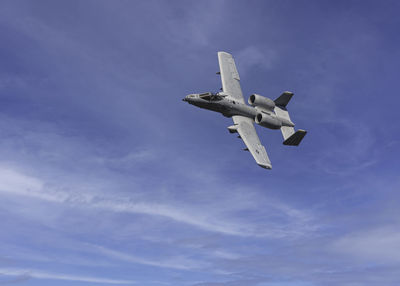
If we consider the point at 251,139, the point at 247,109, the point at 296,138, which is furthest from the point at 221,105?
the point at 296,138

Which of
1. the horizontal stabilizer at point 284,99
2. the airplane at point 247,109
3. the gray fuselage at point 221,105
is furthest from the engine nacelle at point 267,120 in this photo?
the horizontal stabilizer at point 284,99

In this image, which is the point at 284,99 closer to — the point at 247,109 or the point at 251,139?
the point at 247,109

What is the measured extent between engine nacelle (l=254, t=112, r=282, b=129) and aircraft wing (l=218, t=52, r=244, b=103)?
4393mm

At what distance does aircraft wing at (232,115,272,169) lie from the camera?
177ft

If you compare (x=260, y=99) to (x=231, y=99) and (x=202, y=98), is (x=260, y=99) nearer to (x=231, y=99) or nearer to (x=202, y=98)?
(x=231, y=99)

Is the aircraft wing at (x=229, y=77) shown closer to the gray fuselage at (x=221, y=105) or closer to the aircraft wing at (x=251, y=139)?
the gray fuselage at (x=221, y=105)

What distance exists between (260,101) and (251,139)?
9470mm

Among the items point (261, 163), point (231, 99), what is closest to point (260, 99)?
point (231, 99)

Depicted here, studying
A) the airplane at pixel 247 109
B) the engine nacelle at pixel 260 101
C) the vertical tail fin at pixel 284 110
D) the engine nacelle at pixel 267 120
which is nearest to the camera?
the airplane at pixel 247 109

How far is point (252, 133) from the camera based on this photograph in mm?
59438

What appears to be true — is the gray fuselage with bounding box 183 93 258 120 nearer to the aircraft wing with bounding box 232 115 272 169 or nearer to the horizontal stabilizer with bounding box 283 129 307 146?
the aircraft wing with bounding box 232 115 272 169

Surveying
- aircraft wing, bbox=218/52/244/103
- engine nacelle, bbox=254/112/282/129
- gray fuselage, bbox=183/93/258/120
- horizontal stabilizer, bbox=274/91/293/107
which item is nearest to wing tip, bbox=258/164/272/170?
engine nacelle, bbox=254/112/282/129

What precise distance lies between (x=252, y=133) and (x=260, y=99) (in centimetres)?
778

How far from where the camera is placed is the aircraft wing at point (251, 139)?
53.9m
